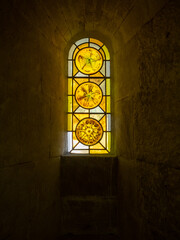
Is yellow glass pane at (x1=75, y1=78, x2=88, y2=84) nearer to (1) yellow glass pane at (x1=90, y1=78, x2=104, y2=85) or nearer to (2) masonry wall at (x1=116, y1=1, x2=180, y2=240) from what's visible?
(1) yellow glass pane at (x1=90, y1=78, x2=104, y2=85)

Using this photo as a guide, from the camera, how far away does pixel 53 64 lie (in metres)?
2.11

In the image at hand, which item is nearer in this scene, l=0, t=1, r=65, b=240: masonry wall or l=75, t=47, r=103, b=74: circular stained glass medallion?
l=0, t=1, r=65, b=240: masonry wall

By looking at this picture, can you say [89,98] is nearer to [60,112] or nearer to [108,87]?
[108,87]

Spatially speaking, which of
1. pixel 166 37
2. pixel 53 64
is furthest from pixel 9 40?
pixel 166 37

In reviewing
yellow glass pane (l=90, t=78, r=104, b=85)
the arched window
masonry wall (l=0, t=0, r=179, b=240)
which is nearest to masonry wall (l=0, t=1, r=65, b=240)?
masonry wall (l=0, t=0, r=179, b=240)

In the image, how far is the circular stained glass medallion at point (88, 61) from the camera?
8.59 ft

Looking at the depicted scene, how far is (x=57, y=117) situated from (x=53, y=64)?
2.20 feet

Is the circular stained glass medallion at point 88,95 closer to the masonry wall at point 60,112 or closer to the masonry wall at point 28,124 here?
the masonry wall at point 60,112

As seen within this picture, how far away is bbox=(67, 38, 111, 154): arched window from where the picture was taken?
2.55 meters

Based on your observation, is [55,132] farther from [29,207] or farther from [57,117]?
[29,207]

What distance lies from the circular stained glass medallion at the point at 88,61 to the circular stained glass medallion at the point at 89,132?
79cm

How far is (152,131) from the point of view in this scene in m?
1.50

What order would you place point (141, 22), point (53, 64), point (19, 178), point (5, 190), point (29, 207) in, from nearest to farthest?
point (5, 190) → point (19, 178) → point (29, 207) → point (141, 22) → point (53, 64)

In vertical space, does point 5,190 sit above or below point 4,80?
below
